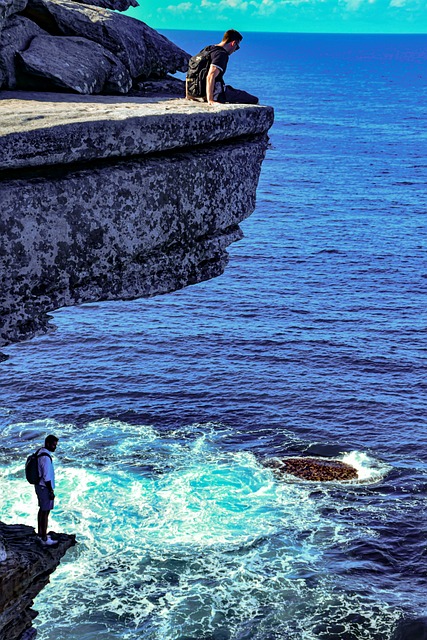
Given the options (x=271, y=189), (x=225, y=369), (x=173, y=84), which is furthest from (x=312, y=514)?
(x=271, y=189)

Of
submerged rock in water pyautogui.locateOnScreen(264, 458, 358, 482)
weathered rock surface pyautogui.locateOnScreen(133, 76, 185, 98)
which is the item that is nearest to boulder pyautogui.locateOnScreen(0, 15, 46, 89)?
weathered rock surface pyautogui.locateOnScreen(133, 76, 185, 98)

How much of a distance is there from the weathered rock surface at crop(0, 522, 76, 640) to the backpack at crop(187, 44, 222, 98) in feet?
11.6

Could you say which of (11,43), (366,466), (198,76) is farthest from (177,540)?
(11,43)

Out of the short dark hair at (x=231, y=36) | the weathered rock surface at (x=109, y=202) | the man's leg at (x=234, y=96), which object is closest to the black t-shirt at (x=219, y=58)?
the man's leg at (x=234, y=96)

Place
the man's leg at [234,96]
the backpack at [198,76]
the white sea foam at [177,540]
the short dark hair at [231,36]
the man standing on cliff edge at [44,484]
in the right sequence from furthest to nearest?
the white sea foam at [177,540]
the man standing on cliff edge at [44,484]
the short dark hair at [231,36]
the man's leg at [234,96]
the backpack at [198,76]

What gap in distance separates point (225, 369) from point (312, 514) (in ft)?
47.8

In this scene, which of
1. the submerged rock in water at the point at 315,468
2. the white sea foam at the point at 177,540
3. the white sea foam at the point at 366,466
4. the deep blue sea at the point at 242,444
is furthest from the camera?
the submerged rock in water at the point at 315,468

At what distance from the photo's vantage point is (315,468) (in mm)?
39375

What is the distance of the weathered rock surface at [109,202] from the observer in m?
4.14

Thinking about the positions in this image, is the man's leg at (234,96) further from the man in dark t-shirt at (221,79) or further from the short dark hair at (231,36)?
the short dark hair at (231,36)

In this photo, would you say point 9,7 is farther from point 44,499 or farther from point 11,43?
point 44,499

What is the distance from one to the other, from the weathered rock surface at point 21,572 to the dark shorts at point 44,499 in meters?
3.86

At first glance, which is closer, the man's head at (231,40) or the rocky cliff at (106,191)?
the rocky cliff at (106,191)

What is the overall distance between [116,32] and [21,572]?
3.98 meters
